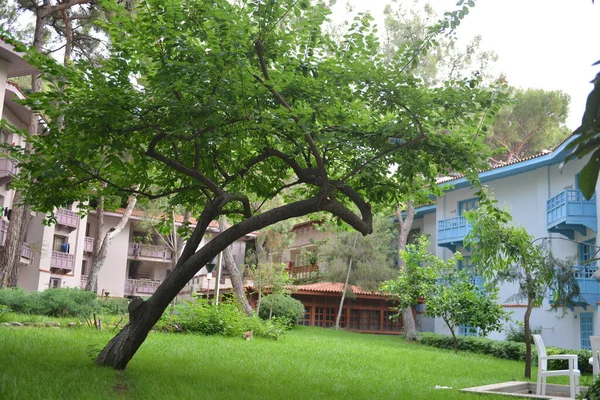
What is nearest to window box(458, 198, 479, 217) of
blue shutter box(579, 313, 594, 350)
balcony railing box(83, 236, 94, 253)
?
blue shutter box(579, 313, 594, 350)

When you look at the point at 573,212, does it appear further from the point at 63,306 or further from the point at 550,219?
the point at 63,306

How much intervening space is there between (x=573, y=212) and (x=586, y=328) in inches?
164

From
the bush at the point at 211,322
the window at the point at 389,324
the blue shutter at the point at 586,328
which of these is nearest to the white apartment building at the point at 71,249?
the bush at the point at 211,322

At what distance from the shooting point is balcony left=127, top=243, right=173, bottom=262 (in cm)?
4303

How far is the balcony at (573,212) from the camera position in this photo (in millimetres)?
21562

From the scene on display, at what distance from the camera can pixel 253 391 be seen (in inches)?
356

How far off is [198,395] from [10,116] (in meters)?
21.6

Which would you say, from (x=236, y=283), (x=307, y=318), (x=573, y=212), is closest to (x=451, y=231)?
(x=573, y=212)

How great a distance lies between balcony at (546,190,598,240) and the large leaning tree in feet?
43.6

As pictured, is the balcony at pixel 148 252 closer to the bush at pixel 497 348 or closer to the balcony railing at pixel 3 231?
the balcony railing at pixel 3 231

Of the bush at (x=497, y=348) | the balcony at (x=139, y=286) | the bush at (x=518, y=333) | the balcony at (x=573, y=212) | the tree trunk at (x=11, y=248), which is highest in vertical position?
the balcony at (x=573, y=212)

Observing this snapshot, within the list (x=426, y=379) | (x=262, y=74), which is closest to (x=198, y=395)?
(x=262, y=74)

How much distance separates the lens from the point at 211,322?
18.8 metres

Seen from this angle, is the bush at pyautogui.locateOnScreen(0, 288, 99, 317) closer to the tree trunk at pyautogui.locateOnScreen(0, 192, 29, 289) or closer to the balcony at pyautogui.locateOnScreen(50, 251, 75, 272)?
the tree trunk at pyautogui.locateOnScreen(0, 192, 29, 289)
